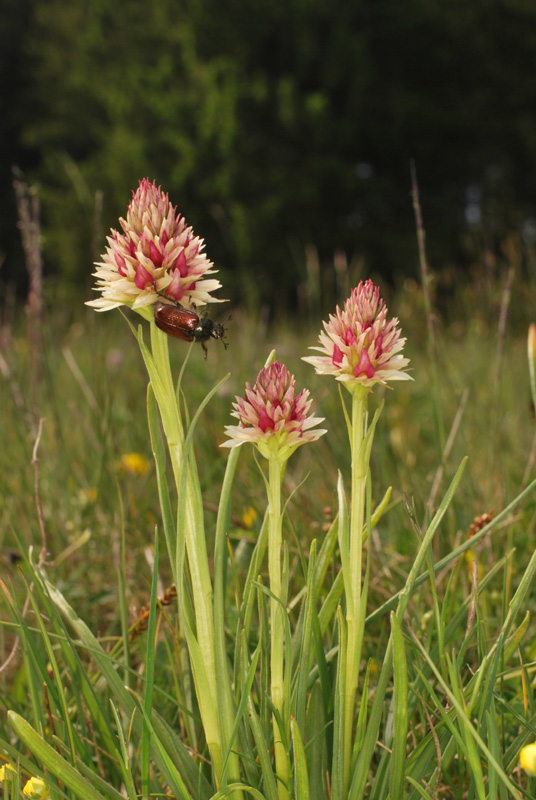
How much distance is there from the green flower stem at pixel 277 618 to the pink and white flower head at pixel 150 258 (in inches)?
6.9

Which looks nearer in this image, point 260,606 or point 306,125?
point 260,606

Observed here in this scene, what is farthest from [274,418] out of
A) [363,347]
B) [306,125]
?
[306,125]

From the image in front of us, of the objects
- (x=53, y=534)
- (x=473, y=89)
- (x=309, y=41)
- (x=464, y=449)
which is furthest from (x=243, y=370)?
(x=473, y=89)

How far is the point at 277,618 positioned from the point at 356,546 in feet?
0.33

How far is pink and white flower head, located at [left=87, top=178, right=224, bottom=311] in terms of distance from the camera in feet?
1.79

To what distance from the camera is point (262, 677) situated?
0.68m

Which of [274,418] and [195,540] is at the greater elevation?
[274,418]

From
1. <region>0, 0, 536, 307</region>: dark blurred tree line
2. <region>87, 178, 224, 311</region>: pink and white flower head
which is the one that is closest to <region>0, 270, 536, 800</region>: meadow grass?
<region>87, 178, 224, 311</region>: pink and white flower head

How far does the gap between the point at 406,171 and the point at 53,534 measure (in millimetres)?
12868

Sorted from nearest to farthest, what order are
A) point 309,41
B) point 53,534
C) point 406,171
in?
point 53,534 < point 309,41 < point 406,171

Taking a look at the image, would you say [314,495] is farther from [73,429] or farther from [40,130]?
[40,130]

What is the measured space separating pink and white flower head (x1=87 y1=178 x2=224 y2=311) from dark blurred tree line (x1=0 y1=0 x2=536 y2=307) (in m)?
9.16

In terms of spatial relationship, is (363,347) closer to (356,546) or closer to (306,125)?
(356,546)

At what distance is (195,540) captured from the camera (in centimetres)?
59
